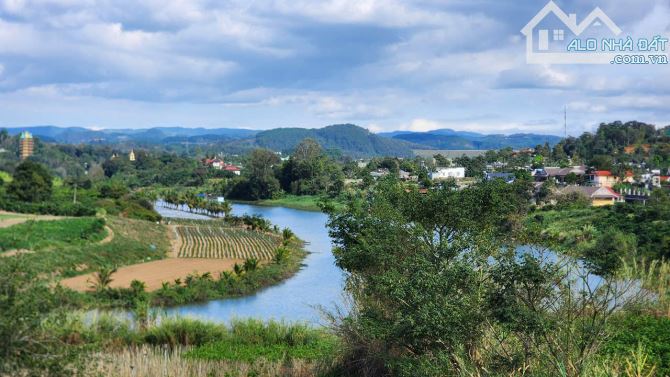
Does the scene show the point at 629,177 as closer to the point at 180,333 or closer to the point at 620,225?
the point at 620,225

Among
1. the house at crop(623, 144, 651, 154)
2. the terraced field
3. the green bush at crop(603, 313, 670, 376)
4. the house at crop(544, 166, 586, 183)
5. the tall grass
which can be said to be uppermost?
the house at crop(623, 144, 651, 154)

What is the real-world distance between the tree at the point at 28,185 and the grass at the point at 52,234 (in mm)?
10623

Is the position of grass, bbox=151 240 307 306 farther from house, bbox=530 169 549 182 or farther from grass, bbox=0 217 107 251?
house, bbox=530 169 549 182

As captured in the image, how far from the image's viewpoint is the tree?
4341cm

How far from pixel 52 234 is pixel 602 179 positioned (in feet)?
126

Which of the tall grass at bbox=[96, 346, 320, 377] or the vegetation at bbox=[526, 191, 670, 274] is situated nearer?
the tall grass at bbox=[96, 346, 320, 377]

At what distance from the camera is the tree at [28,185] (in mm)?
43406

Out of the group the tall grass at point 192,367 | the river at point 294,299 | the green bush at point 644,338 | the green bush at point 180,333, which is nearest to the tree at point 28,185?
the river at point 294,299

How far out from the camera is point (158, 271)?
86.4 ft

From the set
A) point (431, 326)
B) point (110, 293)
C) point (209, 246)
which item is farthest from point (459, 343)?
point (209, 246)

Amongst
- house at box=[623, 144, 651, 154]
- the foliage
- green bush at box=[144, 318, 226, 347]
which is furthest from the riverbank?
the foliage

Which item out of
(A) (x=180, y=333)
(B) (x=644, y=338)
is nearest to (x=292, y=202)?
(A) (x=180, y=333)

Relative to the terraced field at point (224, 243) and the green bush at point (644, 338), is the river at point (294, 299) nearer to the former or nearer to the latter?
the terraced field at point (224, 243)

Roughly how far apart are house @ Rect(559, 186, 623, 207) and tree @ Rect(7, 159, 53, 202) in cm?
3507
